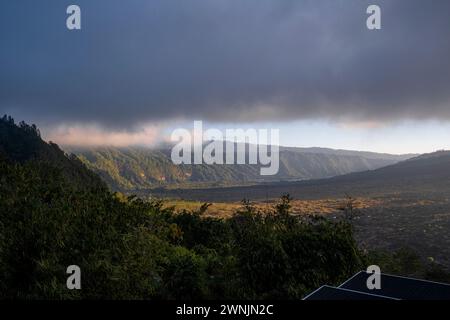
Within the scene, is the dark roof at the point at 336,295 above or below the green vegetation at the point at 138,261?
above

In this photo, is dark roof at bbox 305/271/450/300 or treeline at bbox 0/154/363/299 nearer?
dark roof at bbox 305/271/450/300

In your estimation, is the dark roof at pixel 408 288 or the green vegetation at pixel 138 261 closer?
the dark roof at pixel 408 288

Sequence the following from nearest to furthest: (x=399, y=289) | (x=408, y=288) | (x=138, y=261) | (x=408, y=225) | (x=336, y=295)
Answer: (x=336, y=295), (x=408, y=288), (x=399, y=289), (x=138, y=261), (x=408, y=225)

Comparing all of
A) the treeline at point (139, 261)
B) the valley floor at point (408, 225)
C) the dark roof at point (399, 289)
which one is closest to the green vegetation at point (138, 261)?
the treeline at point (139, 261)

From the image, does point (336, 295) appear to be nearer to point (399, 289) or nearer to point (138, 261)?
point (399, 289)

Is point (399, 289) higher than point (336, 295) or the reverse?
the reverse

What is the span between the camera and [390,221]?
314 feet

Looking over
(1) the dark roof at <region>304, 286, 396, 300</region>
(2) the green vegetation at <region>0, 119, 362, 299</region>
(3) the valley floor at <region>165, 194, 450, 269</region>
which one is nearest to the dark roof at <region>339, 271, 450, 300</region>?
(1) the dark roof at <region>304, 286, 396, 300</region>

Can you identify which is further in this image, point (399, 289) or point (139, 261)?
point (139, 261)

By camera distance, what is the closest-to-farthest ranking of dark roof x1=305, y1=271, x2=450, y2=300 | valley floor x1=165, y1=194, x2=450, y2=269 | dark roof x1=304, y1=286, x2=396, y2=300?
1. dark roof x1=304, y1=286, x2=396, y2=300
2. dark roof x1=305, y1=271, x2=450, y2=300
3. valley floor x1=165, y1=194, x2=450, y2=269

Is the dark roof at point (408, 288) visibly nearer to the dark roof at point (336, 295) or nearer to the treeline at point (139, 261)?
the dark roof at point (336, 295)

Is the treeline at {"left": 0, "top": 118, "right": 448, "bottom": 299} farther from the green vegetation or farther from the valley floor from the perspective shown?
the valley floor

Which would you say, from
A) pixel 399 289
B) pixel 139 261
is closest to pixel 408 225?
pixel 139 261

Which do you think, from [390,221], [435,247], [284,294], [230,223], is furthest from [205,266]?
[390,221]
